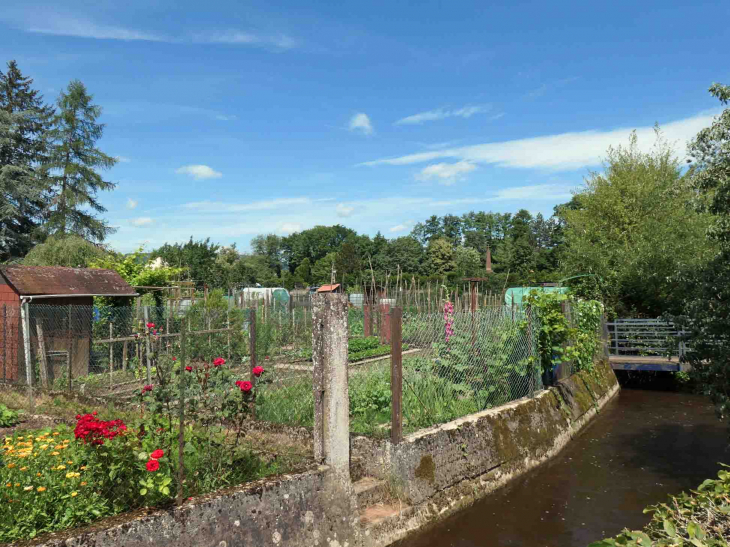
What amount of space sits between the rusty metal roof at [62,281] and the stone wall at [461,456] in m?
8.51

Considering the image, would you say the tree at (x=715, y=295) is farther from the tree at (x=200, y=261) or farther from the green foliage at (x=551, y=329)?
the tree at (x=200, y=261)

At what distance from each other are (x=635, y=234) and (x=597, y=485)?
44.5ft

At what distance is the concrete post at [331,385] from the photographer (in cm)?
492

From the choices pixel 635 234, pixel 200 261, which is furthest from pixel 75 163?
pixel 635 234

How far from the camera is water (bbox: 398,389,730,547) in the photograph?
18.1ft

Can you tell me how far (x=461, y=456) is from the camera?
638 centimetres

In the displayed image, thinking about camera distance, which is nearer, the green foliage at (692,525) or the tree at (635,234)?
the green foliage at (692,525)

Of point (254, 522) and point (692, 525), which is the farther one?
point (254, 522)

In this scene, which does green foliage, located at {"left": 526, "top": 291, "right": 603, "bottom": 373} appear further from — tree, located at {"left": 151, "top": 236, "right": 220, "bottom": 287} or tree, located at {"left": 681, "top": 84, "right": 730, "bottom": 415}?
tree, located at {"left": 151, "top": 236, "right": 220, "bottom": 287}

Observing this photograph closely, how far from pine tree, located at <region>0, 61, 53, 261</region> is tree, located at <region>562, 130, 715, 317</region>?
26191 millimetres

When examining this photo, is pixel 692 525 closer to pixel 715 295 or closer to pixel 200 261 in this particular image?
pixel 715 295

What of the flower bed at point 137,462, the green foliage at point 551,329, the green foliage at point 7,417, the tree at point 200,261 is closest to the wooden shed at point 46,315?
the green foliage at point 7,417

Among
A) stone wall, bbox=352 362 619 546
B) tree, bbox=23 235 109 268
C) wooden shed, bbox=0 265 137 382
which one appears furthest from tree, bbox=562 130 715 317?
tree, bbox=23 235 109 268

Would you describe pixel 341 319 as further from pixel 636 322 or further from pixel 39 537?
pixel 636 322
